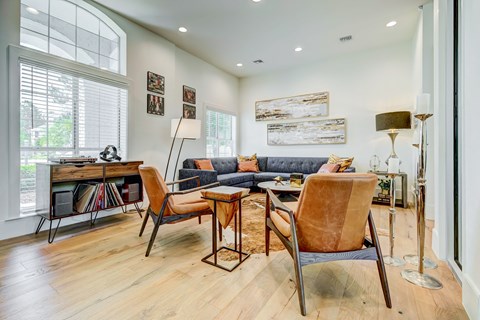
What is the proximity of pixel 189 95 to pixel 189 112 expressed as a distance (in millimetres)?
365

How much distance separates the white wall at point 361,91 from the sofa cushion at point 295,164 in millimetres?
305

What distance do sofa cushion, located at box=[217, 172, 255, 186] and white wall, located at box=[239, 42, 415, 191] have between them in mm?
1221

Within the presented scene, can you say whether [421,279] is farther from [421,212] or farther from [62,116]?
[62,116]

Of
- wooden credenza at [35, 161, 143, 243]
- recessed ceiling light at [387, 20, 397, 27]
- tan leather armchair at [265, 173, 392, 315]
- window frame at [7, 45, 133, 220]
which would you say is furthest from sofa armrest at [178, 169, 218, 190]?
recessed ceiling light at [387, 20, 397, 27]

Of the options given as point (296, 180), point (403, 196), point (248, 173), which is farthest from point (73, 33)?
point (403, 196)

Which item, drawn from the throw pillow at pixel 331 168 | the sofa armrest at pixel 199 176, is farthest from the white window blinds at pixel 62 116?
the throw pillow at pixel 331 168

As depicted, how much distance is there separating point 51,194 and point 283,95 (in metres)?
4.91

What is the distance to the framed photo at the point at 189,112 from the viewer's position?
183 inches

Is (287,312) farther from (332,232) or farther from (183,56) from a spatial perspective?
(183,56)

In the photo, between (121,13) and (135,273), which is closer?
(135,273)

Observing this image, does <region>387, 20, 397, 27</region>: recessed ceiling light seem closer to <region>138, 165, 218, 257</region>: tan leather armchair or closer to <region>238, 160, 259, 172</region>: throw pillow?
<region>238, 160, 259, 172</region>: throw pillow

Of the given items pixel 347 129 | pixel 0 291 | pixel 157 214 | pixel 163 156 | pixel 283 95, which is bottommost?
pixel 0 291

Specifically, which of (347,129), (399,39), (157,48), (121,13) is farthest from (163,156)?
(399,39)

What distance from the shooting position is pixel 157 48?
13.0ft
